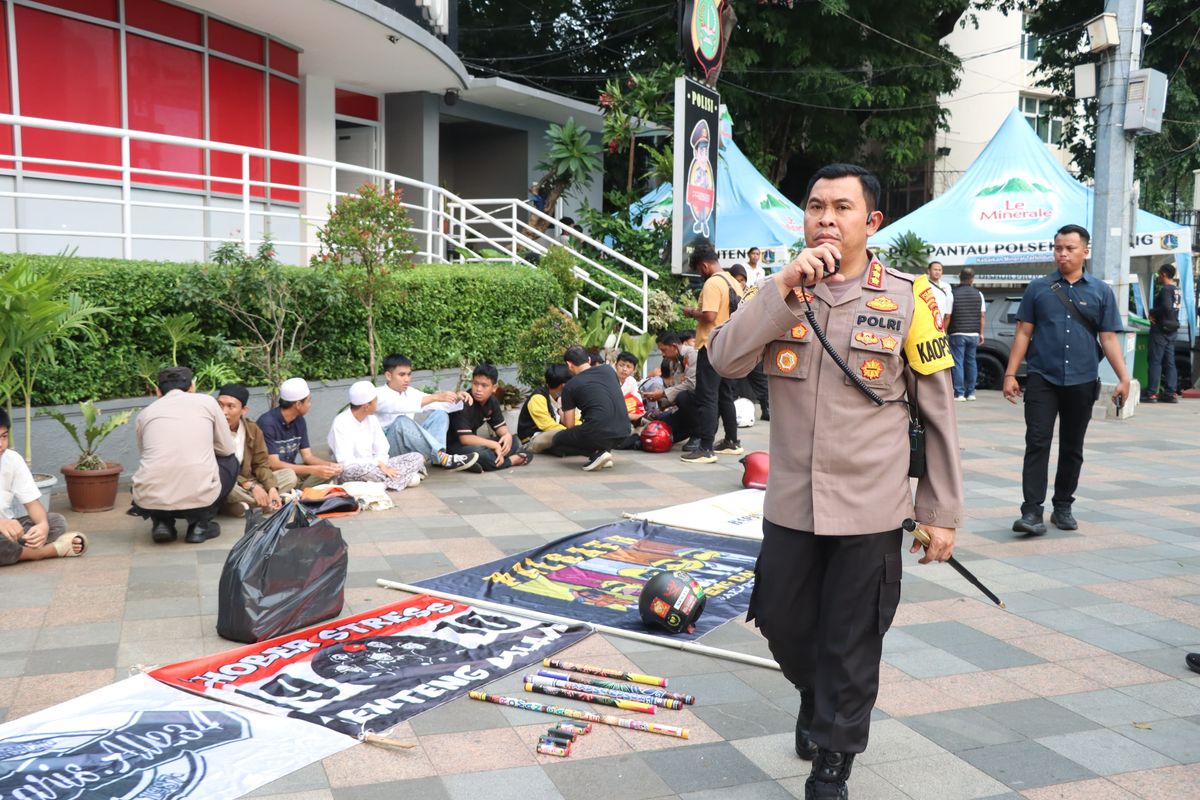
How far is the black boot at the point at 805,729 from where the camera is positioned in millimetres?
3602

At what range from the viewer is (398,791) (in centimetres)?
352

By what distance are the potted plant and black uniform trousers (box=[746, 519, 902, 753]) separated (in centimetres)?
577

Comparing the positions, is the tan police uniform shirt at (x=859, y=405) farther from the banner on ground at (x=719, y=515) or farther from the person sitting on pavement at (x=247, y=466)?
the person sitting on pavement at (x=247, y=466)

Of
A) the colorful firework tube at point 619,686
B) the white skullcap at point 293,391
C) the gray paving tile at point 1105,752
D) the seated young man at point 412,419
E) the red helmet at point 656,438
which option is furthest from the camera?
the red helmet at point 656,438

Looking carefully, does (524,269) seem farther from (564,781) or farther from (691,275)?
(564,781)

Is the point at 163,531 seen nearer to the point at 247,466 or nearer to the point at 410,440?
the point at 247,466

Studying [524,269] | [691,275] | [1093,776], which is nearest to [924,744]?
[1093,776]

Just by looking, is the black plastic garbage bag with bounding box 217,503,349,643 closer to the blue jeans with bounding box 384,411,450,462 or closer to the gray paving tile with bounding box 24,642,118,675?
the gray paving tile with bounding box 24,642,118,675

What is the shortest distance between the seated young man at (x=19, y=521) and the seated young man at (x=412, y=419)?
3311mm

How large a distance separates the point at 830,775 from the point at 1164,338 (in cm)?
1492

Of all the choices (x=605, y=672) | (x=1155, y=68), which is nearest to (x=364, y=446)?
(x=605, y=672)

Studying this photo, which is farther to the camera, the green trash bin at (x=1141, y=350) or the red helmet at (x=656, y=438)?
the green trash bin at (x=1141, y=350)

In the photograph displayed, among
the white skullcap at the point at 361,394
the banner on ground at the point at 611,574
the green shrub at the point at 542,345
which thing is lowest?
the banner on ground at the point at 611,574

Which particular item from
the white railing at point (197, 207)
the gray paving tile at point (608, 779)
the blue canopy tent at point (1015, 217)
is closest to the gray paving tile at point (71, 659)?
the gray paving tile at point (608, 779)
